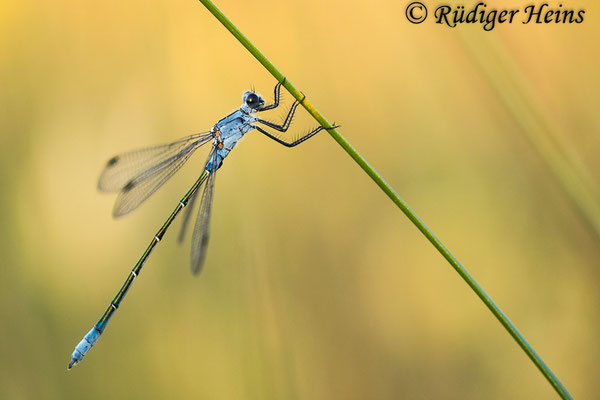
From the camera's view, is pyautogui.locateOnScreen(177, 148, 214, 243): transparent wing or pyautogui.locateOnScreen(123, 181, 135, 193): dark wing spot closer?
pyautogui.locateOnScreen(123, 181, 135, 193): dark wing spot

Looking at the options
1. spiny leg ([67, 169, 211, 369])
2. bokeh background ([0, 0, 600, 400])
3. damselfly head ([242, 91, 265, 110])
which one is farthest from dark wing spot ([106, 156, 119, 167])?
damselfly head ([242, 91, 265, 110])

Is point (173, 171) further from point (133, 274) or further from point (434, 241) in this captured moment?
point (434, 241)

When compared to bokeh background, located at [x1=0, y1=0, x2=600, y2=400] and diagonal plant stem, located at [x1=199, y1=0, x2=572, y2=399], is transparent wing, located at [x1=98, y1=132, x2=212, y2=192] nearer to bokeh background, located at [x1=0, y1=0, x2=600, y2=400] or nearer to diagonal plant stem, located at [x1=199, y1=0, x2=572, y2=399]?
bokeh background, located at [x1=0, y1=0, x2=600, y2=400]

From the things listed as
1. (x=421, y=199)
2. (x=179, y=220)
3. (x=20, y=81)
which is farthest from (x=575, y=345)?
(x=20, y=81)

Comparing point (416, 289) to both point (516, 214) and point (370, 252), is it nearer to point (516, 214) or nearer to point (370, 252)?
point (370, 252)

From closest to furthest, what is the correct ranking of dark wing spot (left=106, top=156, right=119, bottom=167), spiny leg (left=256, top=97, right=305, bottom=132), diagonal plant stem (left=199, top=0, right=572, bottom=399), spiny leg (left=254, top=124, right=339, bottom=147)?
diagonal plant stem (left=199, top=0, right=572, bottom=399), spiny leg (left=254, top=124, right=339, bottom=147), spiny leg (left=256, top=97, right=305, bottom=132), dark wing spot (left=106, top=156, right=119, bottom=167)
